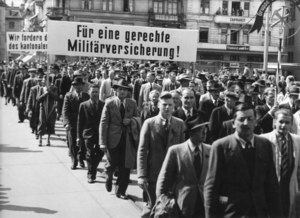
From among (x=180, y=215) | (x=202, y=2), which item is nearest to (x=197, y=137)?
(x=180, y=215)

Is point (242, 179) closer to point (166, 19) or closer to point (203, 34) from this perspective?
point (203, 34)

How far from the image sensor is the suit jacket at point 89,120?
8.18 m

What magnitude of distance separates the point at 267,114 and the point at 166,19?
1917 inches

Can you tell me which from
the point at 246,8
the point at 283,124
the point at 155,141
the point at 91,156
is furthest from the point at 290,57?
the point at 283,124

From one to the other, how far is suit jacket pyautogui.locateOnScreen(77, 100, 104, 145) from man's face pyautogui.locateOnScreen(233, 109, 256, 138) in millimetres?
4745

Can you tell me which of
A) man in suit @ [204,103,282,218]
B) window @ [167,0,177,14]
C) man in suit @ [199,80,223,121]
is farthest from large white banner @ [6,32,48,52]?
window @ [167,0,177,14]

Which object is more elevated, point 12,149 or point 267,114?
point 267,114

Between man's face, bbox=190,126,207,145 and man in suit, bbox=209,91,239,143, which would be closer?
man's face, bbox=190,126,207,145

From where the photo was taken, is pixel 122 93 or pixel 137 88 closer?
pixel 122 93

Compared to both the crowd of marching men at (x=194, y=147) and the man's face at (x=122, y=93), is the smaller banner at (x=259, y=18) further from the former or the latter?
the man's face at (x=122, y=93)

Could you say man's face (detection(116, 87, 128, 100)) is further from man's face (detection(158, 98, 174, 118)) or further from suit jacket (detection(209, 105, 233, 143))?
man's face (detection(158, 98, 174, 118))

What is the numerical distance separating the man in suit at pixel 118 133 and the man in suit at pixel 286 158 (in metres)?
2.99

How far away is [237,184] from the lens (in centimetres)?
357

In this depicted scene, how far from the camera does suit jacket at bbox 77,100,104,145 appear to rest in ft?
26.8
